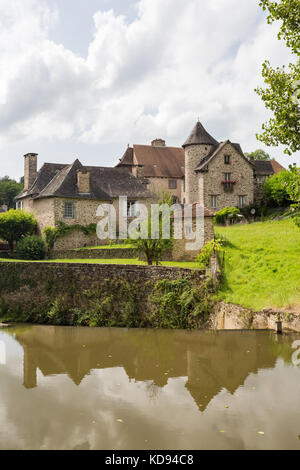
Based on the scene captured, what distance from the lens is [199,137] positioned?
37719 millimetres

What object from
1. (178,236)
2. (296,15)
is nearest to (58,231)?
(178,236)

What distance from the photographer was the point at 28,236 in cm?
2864

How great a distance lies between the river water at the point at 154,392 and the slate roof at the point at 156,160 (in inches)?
1151

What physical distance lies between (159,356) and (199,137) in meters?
29.4

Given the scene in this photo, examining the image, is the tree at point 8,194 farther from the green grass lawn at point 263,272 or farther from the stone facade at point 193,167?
the green grass lawn at point 263,272

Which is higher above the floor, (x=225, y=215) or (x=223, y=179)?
(x=223, y=179)

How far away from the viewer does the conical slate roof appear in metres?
37.5

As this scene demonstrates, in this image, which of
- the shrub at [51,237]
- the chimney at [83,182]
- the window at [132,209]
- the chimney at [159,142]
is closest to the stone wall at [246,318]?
the shrub at [51,237]

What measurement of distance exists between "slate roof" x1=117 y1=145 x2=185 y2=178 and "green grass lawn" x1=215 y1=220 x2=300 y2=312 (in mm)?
21872

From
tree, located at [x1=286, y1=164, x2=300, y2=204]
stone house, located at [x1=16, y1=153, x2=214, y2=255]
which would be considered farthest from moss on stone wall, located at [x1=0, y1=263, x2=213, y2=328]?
stone house, located at [x1=16, y1=153, x2=214, y2=255]

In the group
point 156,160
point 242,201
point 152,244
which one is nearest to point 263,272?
point 152,244

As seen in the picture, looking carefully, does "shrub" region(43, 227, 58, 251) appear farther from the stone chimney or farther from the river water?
the river water

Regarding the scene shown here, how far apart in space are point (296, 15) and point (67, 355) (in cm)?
1301

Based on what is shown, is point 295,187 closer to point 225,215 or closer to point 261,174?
point 225,215
